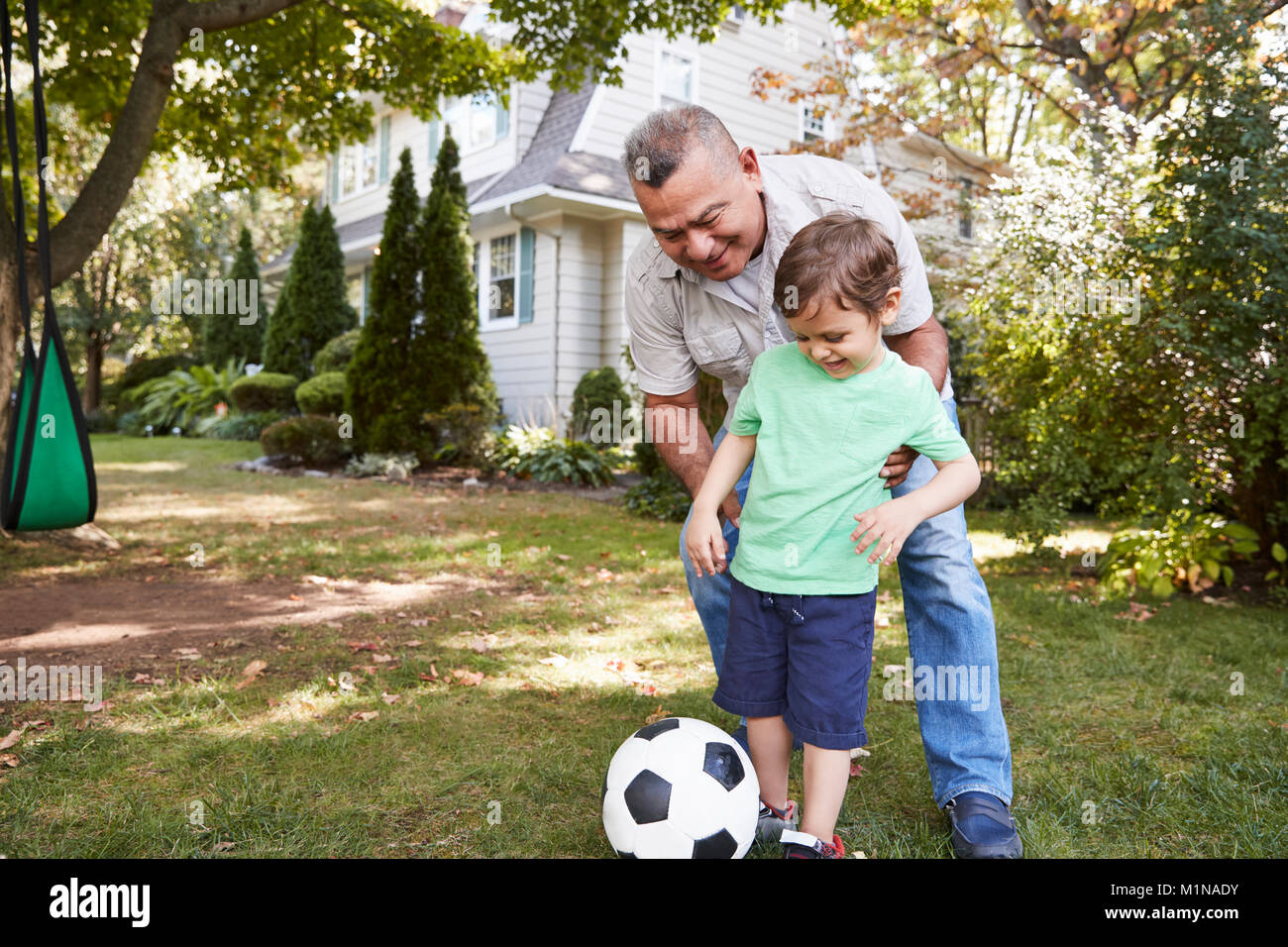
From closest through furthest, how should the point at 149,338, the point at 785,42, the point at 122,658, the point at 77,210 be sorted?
the point at 122,658
the point at 77,210
the point at 785,42
the point at 149,338

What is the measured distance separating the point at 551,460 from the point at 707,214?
28.8 feet

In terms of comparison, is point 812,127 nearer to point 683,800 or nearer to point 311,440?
point 311,440

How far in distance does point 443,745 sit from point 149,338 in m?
25.6

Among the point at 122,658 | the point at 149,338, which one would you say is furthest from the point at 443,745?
the point at 149,338

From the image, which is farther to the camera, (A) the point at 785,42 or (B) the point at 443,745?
(A) the point at 785,42

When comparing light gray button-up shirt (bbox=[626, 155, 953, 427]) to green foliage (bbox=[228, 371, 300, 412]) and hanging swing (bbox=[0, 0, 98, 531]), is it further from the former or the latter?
green foliage (bbox=[228, 371, 300, 412])

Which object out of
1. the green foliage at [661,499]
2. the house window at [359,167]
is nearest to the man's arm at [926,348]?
the green foliage at [661,499]

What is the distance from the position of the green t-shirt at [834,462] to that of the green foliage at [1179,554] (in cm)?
415

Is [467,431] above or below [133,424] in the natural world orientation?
above

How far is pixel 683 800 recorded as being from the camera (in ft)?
7.08

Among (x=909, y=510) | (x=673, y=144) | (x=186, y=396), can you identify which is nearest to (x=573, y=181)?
(x=673, y=144)

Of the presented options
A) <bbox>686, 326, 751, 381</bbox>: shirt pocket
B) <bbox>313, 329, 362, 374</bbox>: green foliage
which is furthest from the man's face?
<bbox>313, 329, 362, 374</bbox>: green foliage
